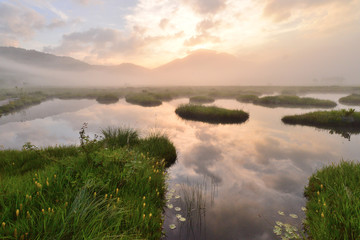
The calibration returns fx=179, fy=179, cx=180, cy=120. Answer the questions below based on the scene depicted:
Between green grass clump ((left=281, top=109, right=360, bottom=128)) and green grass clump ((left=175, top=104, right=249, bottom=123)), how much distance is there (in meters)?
6.21

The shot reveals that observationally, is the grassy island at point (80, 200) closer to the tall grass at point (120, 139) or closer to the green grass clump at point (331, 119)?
the tall grass at point (120, 139)

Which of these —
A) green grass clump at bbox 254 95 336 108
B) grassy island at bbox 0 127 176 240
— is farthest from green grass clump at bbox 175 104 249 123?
green grass clump at bbox 254 95 336 108

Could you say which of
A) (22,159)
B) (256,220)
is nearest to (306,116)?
(256,220)

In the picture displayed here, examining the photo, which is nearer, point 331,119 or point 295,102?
point 331,119

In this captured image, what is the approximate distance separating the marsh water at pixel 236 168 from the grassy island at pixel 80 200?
149cm

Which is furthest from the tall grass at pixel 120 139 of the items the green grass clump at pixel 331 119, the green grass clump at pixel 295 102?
the green grass clump at pixel 295 102

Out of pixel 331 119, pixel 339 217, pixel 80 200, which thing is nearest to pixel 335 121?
pixel 331 119

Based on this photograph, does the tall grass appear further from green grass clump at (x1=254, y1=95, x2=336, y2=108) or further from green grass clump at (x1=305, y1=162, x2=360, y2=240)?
green grass clump at (x1=254, y1=95, x2=336, y2=108)

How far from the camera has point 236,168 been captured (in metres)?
11.1

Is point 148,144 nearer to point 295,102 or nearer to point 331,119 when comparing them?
point 331,119

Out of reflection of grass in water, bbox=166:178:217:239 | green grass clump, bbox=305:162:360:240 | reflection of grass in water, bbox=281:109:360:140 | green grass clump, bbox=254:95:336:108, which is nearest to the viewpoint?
green grass clump, bbox=305:162:360:240

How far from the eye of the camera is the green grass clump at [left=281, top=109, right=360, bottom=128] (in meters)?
21.0

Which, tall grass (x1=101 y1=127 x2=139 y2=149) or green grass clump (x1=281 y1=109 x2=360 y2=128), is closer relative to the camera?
tall grass (x1=101 y1=127 x2=139 y2=149)

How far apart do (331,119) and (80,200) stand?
26975mm
